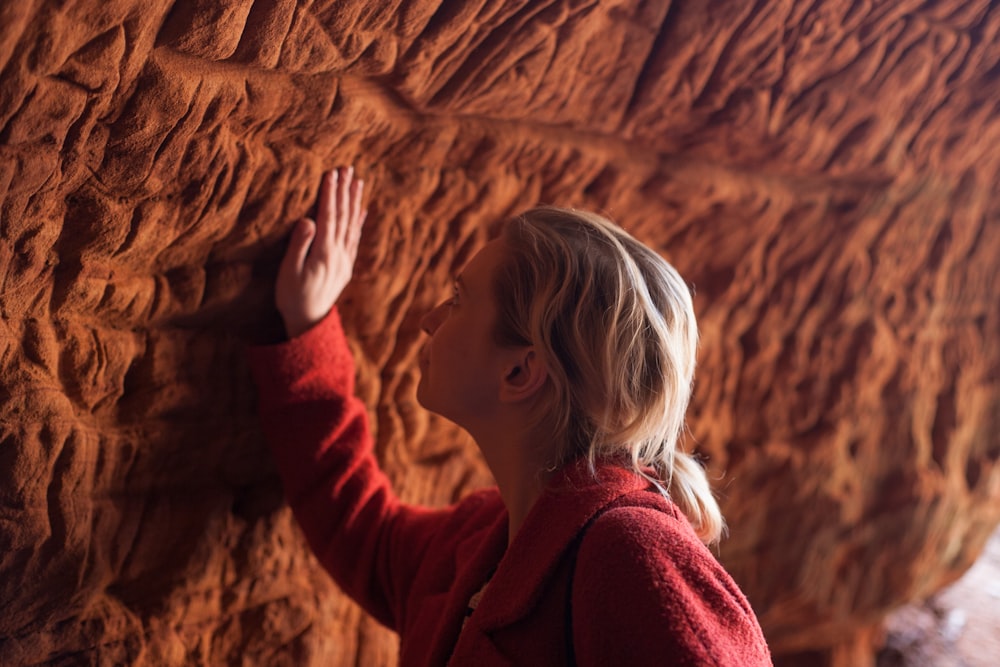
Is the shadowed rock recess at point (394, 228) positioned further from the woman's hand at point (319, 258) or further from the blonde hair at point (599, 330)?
the blonde hair at point (599, 330)

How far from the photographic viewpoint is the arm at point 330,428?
1.64 meters

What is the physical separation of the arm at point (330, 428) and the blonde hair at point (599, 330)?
1.34ft

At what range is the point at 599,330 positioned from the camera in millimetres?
1259

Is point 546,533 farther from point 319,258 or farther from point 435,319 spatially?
point 319,258

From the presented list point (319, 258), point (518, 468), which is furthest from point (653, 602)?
point (319, 258)

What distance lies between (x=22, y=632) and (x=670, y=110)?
142cm

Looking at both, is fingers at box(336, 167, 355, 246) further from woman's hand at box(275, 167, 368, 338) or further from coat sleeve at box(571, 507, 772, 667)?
coat sleeve at box(571, 507, 772, 667)

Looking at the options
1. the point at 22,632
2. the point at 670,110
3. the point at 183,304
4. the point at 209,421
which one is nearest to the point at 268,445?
the point at 209,421

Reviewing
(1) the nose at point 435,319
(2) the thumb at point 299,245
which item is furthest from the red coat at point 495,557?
(1) the nose at point 435,319

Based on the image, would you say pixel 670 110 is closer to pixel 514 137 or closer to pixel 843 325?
pixel 514 137

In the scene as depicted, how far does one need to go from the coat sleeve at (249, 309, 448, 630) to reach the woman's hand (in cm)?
4

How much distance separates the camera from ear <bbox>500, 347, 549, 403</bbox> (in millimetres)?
1302

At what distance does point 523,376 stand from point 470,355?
0.09 metres

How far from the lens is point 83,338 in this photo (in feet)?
4.78
